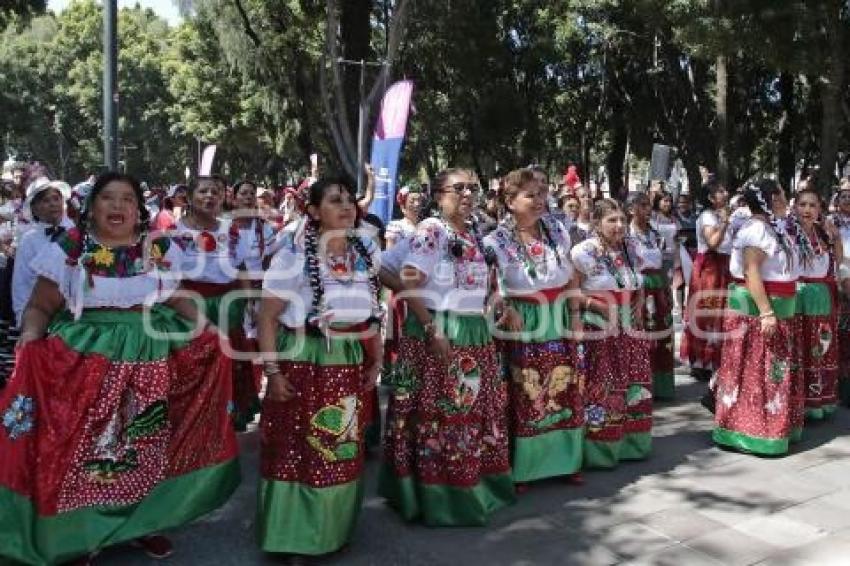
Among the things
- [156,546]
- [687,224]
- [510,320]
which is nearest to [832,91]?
[687,224]

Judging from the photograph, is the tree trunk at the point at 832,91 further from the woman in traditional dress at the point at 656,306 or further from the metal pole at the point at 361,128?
the woman in traditional dress at the point at 656,306

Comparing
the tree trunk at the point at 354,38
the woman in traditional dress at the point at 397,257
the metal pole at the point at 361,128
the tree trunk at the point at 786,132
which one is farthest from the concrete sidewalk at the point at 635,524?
the tree trunk at the point at 786,132

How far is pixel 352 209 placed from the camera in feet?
13.2

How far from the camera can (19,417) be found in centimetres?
365

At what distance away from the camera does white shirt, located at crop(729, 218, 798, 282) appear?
213 inches

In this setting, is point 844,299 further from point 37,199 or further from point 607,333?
point 37,199

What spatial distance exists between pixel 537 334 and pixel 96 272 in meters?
2.38

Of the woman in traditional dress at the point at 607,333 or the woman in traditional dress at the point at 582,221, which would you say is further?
the woman in traditional dress at the point at 582,221

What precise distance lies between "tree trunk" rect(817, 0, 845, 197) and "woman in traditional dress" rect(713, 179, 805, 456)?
9650mm

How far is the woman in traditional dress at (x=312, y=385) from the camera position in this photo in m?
3.87

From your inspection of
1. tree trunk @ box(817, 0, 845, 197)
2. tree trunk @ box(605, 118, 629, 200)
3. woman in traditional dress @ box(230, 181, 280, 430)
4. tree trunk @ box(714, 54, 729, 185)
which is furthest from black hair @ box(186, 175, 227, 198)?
tree trunk @ box(605, 118, 629, 200)

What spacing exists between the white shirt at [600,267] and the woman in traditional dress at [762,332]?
77 centimetres

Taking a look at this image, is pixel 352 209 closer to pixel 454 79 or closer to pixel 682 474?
pixel 682 474

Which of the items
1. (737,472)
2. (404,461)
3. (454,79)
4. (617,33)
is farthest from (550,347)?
(454,79)
